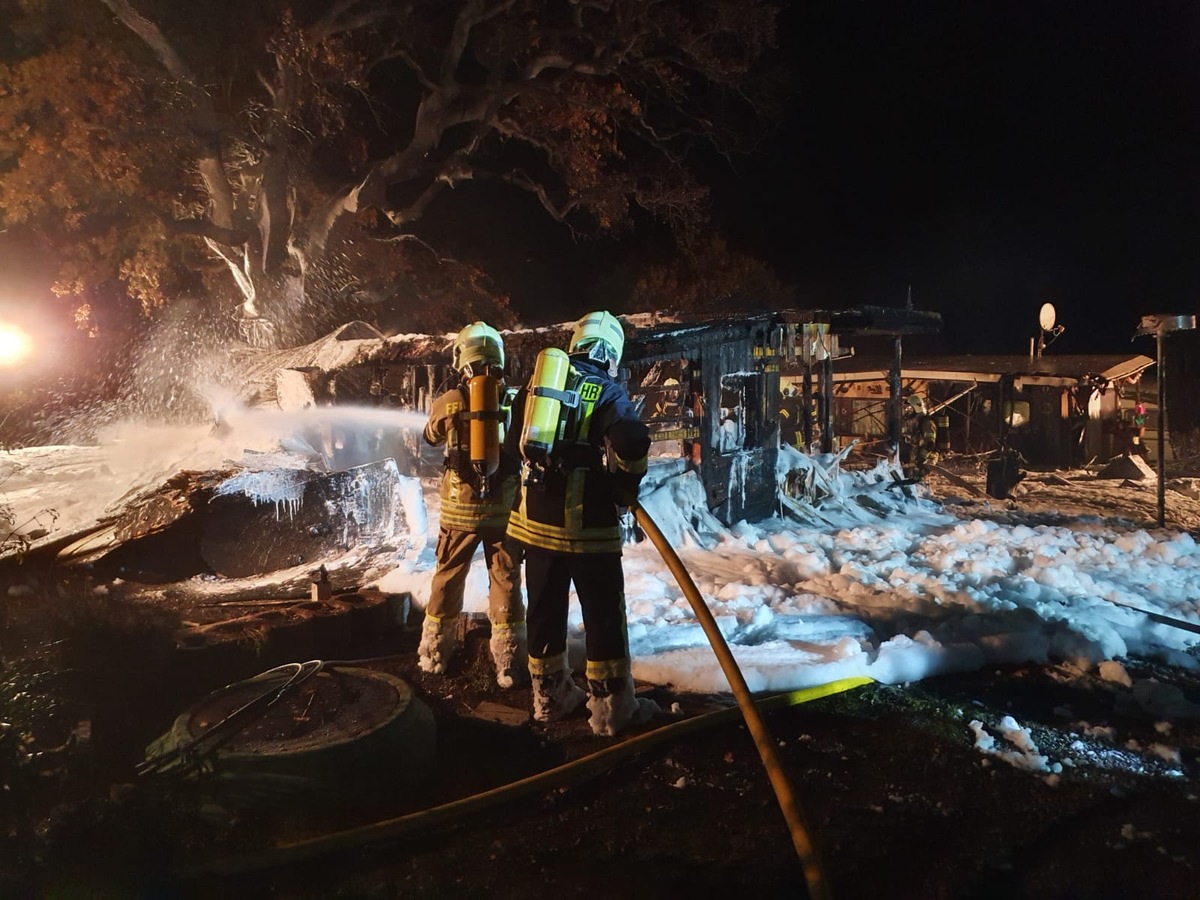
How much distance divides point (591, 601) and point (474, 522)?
112 centimetres

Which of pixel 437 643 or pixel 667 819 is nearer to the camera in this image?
pixel 667 819

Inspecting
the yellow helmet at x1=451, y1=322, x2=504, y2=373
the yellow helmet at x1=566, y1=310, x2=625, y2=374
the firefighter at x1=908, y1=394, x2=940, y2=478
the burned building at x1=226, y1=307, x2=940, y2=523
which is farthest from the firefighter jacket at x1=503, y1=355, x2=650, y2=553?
the firefighter at x1=908, y1=394, x2=940, y2=478

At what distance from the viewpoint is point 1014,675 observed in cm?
510

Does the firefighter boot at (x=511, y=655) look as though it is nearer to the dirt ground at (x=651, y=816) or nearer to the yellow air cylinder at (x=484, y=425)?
the dirt ground at (x=651, y=816)

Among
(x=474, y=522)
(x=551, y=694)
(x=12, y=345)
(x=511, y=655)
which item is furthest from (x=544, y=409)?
(x=12, y=345)

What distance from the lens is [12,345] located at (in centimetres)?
1577

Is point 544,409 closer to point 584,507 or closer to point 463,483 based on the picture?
point 584,507

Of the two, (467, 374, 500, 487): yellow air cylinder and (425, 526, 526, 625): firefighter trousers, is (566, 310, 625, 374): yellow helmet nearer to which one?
(467, 374, 500, 487): yellow air cylinder

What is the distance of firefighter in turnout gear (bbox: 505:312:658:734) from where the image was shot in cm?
409

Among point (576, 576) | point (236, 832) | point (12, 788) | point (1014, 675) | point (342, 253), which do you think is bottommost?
point (1014, 675)

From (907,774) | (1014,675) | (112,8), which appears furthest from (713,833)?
(112,8)

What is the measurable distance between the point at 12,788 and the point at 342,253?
17829mm

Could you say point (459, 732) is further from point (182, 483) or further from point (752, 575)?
point (182, 483)

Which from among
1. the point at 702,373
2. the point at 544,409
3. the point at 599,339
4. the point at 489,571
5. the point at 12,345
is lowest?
the point at 489,571
